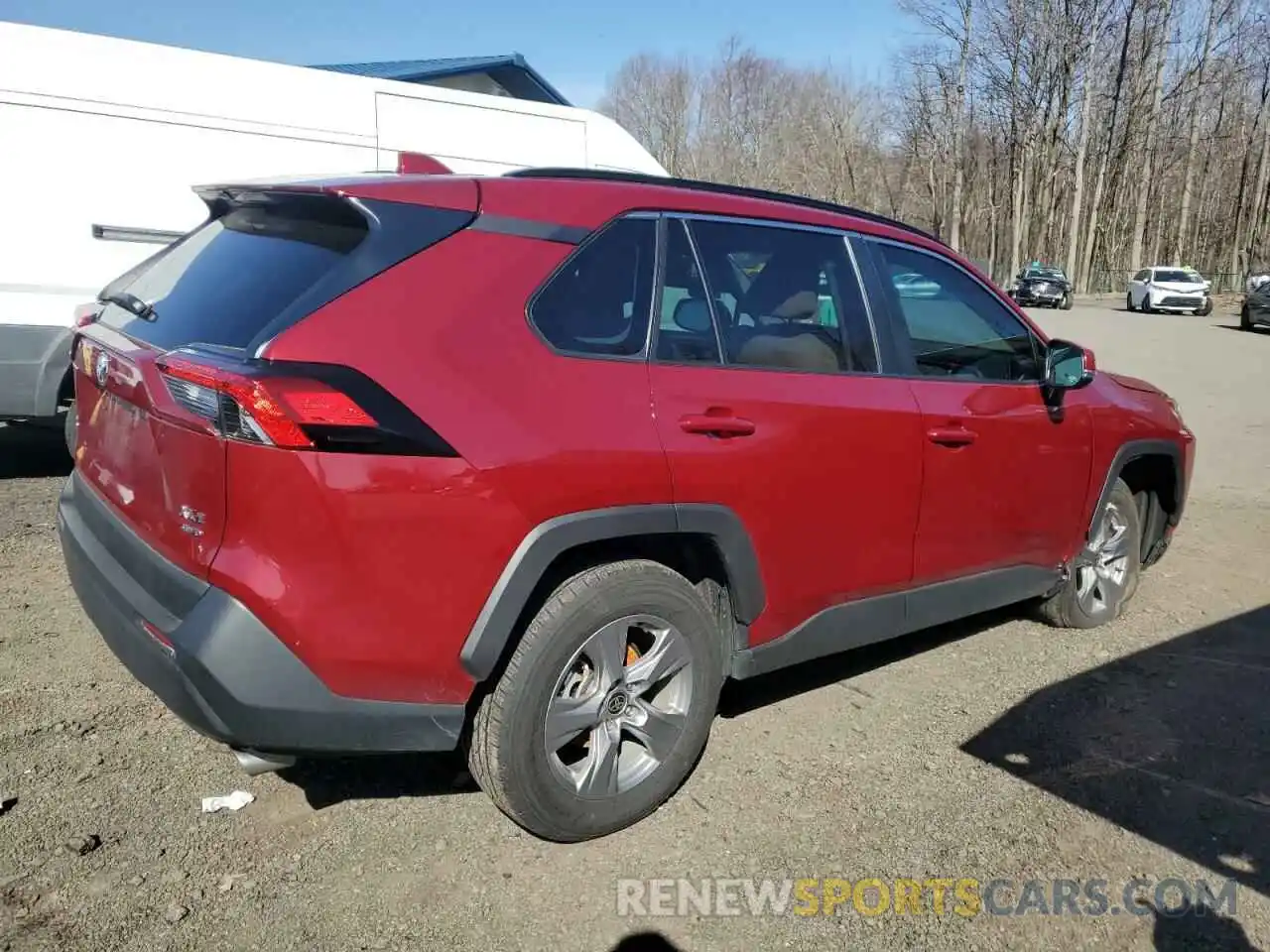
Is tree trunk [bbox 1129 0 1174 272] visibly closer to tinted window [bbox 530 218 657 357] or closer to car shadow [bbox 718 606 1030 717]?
car shadow [bbox 718 606 1030 717]

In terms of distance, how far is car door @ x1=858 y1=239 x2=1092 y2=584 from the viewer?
369 centimetres

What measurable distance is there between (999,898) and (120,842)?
2478 millimetres

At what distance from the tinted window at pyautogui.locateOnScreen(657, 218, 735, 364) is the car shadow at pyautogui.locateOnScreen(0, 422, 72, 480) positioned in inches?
224

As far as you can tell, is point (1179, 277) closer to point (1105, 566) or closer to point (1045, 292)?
point (1045, 292)

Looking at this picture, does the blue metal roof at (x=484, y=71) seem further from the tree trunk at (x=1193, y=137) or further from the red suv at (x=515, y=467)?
the tree trunk at (x=1193, y=137)

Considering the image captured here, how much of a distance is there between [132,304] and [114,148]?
4.45 meters

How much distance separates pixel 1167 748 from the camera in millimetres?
3668

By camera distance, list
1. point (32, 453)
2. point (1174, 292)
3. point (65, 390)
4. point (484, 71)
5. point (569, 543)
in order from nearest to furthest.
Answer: point (569, 543) → point (65, 390) → point (32, 453) → point (484, 71) → point (1174, 292)

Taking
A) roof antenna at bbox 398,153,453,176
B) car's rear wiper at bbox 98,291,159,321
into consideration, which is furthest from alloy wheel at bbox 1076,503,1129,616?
car's rear wiper at bbox 98,291,159,321

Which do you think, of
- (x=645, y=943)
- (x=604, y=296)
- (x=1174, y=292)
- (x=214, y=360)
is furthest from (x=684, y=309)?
(x=1174, y=292)

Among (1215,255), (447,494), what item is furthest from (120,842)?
(1215,255)

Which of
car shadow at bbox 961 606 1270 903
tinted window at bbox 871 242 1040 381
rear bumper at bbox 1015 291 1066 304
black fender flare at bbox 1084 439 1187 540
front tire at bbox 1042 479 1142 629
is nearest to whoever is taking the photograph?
car shadow at bbox 961 606 1270 903

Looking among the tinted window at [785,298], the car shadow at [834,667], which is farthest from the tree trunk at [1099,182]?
the tinted window at [785,298]

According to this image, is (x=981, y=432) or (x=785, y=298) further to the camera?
(x=981, y=432)
